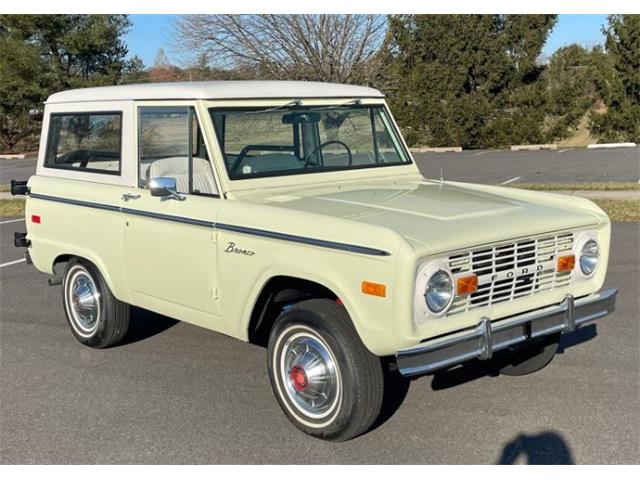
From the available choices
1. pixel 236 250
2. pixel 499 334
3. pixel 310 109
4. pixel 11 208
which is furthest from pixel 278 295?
pixel 11 208

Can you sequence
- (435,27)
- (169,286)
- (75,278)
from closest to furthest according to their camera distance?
(169,286) → (75,278) → (435,27)

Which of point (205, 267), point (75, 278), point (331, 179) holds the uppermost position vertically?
point (331, 179)

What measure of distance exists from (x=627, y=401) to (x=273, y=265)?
231 cm

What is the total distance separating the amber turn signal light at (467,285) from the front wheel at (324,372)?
0.57 m

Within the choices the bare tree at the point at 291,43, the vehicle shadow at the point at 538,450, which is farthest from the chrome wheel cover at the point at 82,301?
the bare tree at the point at 291,43

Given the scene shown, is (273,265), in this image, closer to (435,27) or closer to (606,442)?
(606,442)

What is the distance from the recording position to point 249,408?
456 cm

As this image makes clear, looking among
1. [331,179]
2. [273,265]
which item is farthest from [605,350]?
[273,265]

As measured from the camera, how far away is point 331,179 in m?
5.23

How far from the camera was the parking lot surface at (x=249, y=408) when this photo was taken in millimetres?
3965

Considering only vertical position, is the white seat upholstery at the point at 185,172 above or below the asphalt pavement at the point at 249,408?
above

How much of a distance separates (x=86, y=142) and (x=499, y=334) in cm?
353

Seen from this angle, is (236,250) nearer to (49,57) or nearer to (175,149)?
(175,149)

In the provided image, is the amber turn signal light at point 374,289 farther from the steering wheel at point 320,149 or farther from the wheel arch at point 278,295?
the steering wheel at point 320,149
